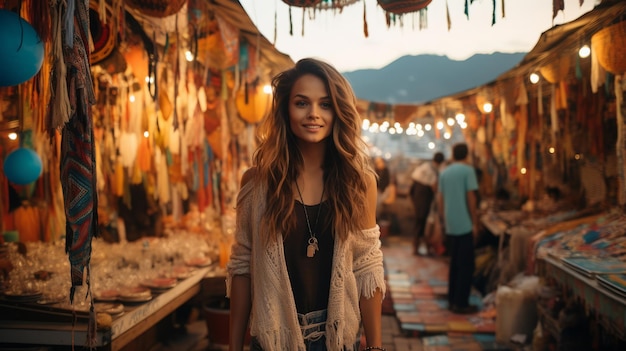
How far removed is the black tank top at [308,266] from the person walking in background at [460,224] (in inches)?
172

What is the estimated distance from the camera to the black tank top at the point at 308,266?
76.7 inches

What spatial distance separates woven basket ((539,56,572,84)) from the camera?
5.39 m

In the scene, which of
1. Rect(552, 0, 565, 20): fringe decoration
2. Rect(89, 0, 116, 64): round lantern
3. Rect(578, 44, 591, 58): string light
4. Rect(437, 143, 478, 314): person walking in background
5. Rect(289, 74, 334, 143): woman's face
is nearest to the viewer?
Rect(289, 74, 334, 143): woman's face

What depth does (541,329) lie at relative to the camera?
444 centimetres

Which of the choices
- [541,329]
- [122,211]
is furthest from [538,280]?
[122,211]

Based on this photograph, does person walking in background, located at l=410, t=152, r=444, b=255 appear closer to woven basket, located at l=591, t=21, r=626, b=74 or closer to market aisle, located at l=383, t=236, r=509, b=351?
market aisle, located at l=383, t=236, r=509, b=351

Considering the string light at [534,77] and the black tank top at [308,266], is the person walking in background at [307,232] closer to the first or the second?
the black tank top at [308,266]

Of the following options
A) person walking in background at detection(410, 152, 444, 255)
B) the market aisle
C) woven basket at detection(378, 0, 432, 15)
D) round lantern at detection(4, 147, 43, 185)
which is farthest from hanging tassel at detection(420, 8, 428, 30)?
person walking in background at detection(410, 152, 444, 255)

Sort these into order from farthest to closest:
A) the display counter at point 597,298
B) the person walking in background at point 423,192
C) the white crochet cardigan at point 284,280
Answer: the person walking in background at point 423,192
the display counter at point 597,298
the white crochet cardigan at point 284,280

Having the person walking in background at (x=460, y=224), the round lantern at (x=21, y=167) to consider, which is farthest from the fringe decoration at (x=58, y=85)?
the person walking in background at (x=460, y=224)

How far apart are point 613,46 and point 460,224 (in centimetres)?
272

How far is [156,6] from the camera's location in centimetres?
321

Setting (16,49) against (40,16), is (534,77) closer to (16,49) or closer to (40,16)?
(40,16)

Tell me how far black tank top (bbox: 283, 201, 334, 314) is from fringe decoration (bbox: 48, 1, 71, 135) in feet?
3.11
